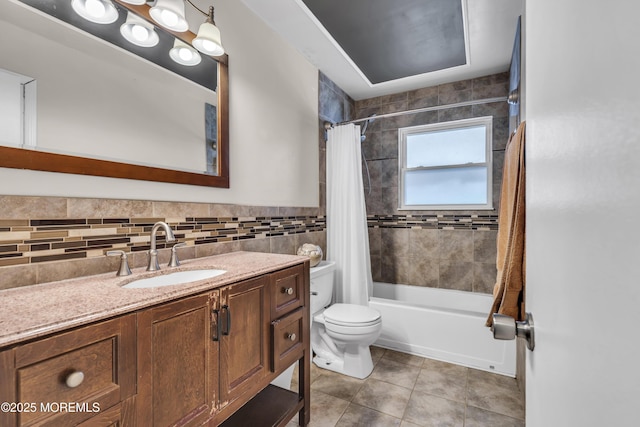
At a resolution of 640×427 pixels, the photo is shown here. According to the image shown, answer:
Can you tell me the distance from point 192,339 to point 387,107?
3.13m

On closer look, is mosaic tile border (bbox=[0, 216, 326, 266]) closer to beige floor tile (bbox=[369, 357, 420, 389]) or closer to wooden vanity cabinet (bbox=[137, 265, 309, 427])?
wooden vanity cabinet (bbox=[137, 265, 309, 427])

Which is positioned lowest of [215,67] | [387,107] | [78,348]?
[78,348]

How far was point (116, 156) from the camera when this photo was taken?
4.24ft

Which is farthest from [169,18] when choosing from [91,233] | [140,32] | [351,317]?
[351,317]

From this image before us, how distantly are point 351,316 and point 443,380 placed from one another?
0.75 metres

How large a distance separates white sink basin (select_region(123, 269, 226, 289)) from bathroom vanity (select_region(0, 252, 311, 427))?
4 centimetres

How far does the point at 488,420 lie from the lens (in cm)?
165

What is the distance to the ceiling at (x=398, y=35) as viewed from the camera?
75.6 inches

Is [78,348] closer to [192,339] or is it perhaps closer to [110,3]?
[192,339]

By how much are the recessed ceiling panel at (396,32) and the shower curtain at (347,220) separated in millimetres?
633

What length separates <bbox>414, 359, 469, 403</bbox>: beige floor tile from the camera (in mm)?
1887

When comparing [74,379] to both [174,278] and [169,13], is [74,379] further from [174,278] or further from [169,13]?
[169,13]

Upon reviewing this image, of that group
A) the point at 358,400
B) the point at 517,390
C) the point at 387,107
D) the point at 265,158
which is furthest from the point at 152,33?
the point at 517,390

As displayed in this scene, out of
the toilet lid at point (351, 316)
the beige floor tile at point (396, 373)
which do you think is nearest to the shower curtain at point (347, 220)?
the toilet lid at point (351, 316)
